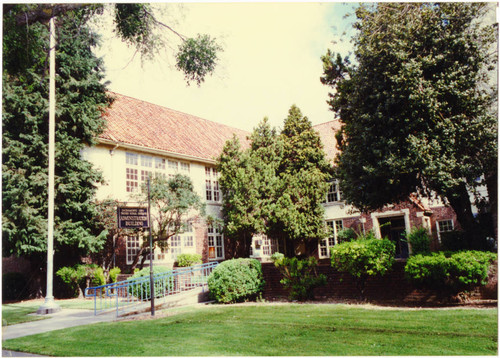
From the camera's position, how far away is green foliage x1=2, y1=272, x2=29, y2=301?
7.82 m

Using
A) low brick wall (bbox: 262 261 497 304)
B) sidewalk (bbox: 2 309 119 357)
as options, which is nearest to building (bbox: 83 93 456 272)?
low brick wall (bbox: 262 261 497 304)

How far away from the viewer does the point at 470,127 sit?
8414mm

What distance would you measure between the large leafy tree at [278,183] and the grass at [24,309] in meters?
6.78

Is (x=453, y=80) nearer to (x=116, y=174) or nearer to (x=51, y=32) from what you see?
(x=51, y=32)

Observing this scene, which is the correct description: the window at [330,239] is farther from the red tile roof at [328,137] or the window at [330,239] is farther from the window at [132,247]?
the window at [132,247]

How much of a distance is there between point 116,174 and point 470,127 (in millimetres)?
9699

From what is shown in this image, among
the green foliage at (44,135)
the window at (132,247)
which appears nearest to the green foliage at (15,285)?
the green foliage at (44,135)

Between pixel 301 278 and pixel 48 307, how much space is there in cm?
634

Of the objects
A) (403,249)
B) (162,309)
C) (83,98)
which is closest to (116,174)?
(83,98)

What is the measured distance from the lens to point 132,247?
12969 mm

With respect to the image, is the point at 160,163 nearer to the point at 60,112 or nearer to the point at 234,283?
the point at 60,112

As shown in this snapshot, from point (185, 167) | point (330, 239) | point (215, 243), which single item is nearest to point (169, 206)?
point (185, 167)

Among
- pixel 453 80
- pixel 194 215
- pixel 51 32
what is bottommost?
pixel 194 215

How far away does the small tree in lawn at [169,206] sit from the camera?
1314 centimetres
